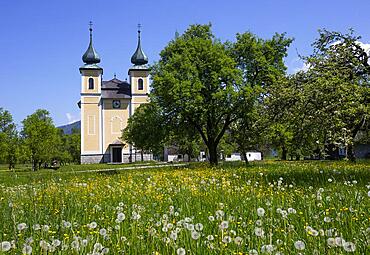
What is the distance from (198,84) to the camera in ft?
88.4

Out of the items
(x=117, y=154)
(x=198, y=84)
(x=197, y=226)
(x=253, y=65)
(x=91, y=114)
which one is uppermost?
(x=91, y=114)

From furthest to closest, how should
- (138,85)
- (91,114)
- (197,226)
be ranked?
(138,85), (91,114), (197,226)

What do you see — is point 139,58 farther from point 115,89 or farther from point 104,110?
point 104,110

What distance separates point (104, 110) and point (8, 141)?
104 feet

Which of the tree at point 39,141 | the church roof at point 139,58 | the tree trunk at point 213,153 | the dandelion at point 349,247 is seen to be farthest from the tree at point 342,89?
the church roof at point 139,58

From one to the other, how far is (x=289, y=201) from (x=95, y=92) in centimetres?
7928

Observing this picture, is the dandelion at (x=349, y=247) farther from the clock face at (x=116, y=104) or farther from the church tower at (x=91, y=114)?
the clock face at (x=116, y=104)

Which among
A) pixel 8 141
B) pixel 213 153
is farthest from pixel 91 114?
pixel 213 153

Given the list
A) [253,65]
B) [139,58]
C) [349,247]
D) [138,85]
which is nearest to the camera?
[349,247]

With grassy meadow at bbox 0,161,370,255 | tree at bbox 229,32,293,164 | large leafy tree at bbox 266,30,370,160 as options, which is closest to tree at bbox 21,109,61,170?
tree at bbox 229,32,293,164

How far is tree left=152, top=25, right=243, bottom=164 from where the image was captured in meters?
26.9

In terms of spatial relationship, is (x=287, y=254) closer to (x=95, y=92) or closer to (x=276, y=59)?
(x=276, y=59)

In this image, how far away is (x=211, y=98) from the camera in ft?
93.2

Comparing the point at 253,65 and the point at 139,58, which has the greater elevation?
the point at 139,58
